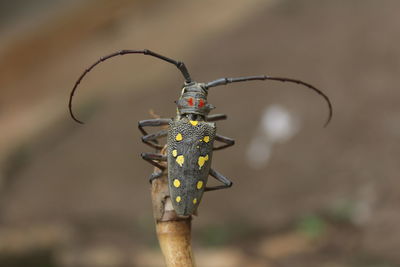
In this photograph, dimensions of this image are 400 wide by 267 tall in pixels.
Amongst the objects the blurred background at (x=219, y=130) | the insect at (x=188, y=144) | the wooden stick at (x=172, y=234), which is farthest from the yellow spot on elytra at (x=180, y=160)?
the blurred background at (x=219, y=130)

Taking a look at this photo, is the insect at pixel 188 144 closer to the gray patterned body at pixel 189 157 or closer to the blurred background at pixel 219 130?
the gray patterned body at pixel 189 157

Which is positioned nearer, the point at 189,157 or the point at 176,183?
the point at 176,183

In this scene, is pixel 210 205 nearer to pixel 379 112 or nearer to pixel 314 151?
pixel 314 151

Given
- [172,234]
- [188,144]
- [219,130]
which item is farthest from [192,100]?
[219,130]

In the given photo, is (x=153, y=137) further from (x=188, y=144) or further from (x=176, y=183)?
(x=176, y=183)

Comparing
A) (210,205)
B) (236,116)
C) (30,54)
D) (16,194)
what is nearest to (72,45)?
(30,54)

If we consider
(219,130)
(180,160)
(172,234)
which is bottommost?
(172,234)

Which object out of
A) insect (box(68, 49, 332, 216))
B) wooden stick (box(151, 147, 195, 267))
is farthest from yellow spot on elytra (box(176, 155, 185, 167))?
wooden stick (box(151, 147, 195, 267))
